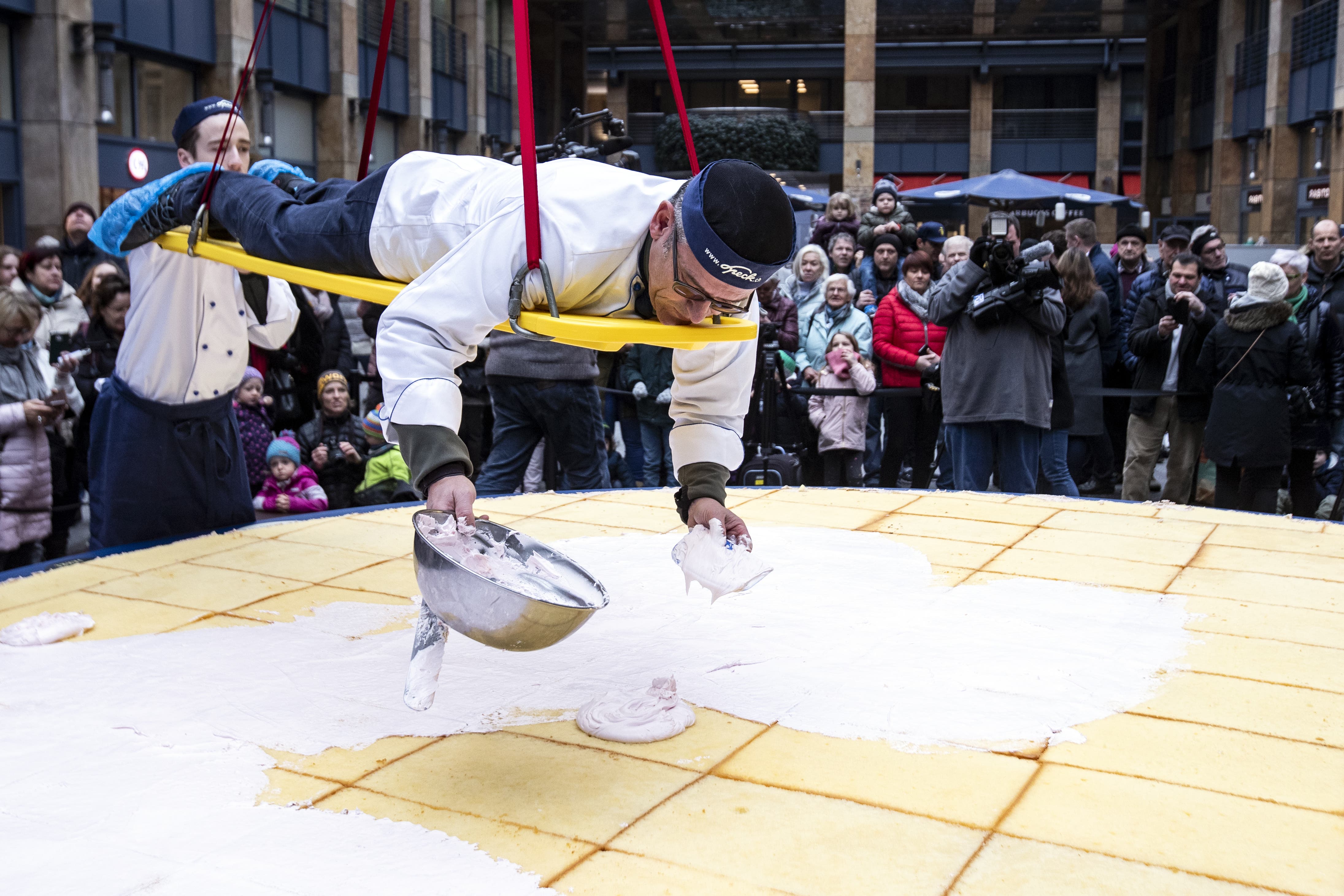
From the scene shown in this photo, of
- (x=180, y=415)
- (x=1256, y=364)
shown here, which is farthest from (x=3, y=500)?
(x=1256, y=364)

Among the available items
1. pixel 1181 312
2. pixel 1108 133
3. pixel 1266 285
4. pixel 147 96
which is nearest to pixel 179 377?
pixel 1266 285

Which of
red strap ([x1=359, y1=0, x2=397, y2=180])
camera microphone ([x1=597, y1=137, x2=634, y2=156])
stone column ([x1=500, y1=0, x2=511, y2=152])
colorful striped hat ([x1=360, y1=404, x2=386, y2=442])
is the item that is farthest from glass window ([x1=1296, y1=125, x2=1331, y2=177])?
red strap ([x1=359, y1=0, x2=397, y2=180])

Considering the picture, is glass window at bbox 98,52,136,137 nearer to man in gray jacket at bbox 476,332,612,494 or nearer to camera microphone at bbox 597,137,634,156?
camera microphone at bbox 597,137,634,156

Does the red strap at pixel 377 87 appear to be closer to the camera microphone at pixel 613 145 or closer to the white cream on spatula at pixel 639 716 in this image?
the white cream on spatula at pixel 639 716

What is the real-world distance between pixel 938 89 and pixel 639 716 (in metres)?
30.2

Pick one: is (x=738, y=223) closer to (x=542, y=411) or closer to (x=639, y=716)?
(x=639, y=716)

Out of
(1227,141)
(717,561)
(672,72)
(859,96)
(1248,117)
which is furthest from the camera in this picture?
(1227,141)

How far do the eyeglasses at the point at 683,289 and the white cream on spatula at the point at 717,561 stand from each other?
0.55m

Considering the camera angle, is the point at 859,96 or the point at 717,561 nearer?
the point at 717,561

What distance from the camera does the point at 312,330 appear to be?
7.01 m

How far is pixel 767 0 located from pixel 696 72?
6.59 meters

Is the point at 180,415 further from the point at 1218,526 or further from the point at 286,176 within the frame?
the point at 1218,526

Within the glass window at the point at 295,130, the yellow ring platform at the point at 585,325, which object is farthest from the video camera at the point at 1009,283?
the glass window at the point at 295,130

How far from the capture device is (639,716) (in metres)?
2.48
